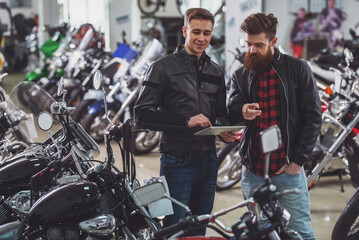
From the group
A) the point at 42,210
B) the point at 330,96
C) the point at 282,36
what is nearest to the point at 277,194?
the point at 42,210

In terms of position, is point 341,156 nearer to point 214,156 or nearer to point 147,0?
point 214,156

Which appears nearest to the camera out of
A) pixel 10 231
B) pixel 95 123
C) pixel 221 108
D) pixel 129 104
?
pixel 10 231

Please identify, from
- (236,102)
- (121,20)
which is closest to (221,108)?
(236,102)

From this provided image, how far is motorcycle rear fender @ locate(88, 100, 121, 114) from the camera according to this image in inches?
224

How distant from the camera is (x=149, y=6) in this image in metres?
13.9

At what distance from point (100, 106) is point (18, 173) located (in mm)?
3300

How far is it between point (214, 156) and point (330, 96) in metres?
1.75

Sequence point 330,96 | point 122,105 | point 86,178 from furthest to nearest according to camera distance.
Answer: point 122,105, point 330,96, point 86,178

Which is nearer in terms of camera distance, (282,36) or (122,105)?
(122,105)

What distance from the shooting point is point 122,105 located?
5301 mm

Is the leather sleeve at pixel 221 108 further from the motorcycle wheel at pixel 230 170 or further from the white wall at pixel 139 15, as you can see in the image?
the white wall at pixel 139 15

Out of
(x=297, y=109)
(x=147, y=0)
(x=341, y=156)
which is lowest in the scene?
(x=341, y=156)

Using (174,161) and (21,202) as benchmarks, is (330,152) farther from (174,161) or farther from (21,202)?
(21,202)

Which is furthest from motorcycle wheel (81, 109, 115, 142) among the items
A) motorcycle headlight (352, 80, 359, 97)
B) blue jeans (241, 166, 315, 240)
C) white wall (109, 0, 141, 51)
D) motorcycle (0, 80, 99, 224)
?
white wall (109, 0, 141, 51)
